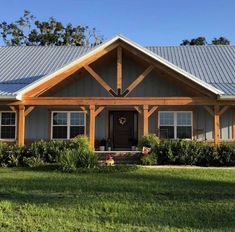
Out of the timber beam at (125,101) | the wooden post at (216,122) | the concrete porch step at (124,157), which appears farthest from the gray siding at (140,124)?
the concrete porch step at (124,157)

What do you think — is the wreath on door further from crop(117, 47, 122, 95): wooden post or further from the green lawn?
the green lawn

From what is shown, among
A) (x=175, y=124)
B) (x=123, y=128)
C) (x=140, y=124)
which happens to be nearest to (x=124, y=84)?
(x=140, y=124)

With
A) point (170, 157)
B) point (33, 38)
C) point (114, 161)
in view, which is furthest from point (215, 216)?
point (33, 38)

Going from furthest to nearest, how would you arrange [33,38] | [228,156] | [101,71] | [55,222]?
1. [33,38]
2. [101,71]
3. [228,156]
4. [55,222]

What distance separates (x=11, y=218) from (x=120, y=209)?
209 cm

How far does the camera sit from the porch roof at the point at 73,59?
20.2 metres

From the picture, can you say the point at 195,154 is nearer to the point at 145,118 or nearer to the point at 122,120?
the point at 145,118

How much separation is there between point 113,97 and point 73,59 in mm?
2620

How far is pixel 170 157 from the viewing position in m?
16.4

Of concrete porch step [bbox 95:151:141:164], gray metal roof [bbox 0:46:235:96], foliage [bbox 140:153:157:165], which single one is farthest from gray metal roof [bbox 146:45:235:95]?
concrete porch step [bbox 95:151:141:164]

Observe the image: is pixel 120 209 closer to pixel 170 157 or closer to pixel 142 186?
pixel 142 186

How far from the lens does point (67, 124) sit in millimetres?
20766

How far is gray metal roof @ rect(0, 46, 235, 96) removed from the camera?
2039cm

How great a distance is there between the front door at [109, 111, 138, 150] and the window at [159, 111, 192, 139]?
4.33 feet
